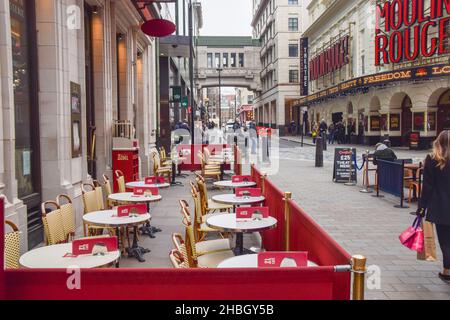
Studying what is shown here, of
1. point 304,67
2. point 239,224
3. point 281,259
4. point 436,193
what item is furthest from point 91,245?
point 304,67

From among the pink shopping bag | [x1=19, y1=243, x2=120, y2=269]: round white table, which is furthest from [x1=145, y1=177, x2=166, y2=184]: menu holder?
the pink shopping bag

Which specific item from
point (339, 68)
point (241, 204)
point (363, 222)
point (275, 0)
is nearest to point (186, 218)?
point (241, 204)

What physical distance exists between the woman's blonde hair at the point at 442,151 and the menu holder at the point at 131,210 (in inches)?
157

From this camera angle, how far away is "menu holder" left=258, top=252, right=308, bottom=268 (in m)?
3.31

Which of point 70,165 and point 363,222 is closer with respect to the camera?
point 70,165

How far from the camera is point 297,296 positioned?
2.63 m

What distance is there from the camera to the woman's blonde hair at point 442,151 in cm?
597

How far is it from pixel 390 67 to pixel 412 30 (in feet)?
10.2

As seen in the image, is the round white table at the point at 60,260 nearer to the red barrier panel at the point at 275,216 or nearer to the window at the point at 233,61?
the red barrier panel at the point at 275,216

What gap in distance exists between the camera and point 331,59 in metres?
43.8

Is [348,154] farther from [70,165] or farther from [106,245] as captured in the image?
[106,245]
